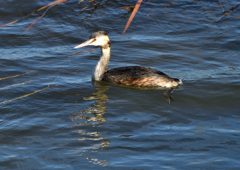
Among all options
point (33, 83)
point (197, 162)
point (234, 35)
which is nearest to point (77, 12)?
point (234, 35)

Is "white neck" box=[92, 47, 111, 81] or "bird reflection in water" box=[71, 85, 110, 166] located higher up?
"white neck" box=[92, 47, 111, 81]

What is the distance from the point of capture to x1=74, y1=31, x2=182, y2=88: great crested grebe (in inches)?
353

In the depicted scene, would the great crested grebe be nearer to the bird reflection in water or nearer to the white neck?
the white neck

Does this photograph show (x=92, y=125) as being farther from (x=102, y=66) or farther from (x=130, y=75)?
(x=102, y=66)

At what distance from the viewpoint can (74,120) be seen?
24.0 ft

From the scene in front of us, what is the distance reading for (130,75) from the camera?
30.0 ft

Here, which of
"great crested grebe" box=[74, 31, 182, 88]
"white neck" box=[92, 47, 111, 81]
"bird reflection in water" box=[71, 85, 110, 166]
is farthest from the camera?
"white neck" box=[92, 47, 111, 81]

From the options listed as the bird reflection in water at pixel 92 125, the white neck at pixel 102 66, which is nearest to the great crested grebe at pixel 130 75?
the white neck at pixel 102 66

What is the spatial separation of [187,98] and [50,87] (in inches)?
99.7

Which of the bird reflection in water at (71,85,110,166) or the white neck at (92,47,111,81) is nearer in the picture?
the bird reflection in water at (71,85,110,166)

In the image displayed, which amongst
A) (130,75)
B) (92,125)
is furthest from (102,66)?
(92,125)

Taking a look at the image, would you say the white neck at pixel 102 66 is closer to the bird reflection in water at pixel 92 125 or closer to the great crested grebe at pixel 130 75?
the great crested grebe at pixel 130 75

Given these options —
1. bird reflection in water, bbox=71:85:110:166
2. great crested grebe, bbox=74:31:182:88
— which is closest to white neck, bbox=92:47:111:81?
great crested grebe, bbox=74:31:182:88

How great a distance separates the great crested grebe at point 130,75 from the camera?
29.5ft
